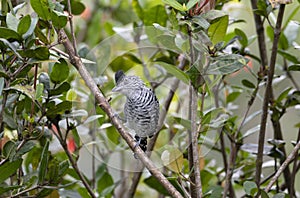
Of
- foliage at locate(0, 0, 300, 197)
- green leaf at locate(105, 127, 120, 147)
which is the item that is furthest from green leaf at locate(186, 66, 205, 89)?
green leaf at locate(105, 127, 120, 147)

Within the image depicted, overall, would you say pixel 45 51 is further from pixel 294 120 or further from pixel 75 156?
pixel 294 120

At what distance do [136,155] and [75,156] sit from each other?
26 centimetres

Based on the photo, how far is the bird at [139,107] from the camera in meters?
0.63

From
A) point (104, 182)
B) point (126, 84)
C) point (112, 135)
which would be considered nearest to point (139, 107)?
point (126, 84)

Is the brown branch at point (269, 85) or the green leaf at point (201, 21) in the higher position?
the green leaf at point (201, 21)

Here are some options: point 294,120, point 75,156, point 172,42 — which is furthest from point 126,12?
point 172,42

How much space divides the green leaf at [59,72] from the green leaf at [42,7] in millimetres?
76

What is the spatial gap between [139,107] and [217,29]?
17cm

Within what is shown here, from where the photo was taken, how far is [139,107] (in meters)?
0.65

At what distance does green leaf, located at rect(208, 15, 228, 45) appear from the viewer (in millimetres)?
730

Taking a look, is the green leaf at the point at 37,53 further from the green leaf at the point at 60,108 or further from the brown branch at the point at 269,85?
the brown branch at the point at 269,85

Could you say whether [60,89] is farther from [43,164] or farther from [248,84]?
[248,84]

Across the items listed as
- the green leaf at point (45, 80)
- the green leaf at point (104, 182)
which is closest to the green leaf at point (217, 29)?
the green leaf at point (45, 80)

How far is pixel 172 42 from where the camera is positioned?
2.38ft
